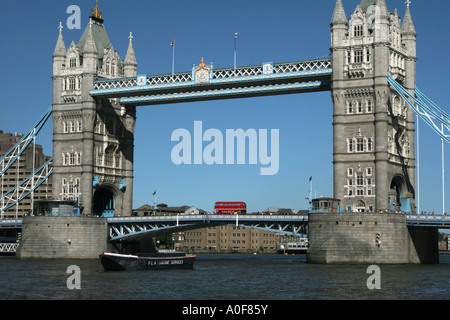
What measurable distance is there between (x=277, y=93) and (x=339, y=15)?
549 inches

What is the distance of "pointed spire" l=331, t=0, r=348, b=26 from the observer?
106 metres

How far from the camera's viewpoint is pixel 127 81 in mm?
122625

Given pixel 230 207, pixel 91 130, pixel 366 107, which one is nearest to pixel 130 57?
pixel 91 130

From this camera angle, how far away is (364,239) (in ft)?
316

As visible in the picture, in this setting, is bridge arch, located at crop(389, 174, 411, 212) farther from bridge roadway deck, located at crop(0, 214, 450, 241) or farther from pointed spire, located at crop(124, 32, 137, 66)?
pointed spire, located at crop(124, 32, 137, 66)

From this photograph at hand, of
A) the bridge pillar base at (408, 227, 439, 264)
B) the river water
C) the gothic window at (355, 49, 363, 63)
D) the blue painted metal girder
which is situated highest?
the gothic window at (355, 49, 363, 63)

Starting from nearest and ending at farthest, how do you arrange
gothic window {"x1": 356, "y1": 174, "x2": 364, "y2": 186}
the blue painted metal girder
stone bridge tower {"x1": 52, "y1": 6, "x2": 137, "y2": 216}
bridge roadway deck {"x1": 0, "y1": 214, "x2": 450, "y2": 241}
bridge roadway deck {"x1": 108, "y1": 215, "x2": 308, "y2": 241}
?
gothic window {"x1": 356, "y1": 174, "x2": 364, "y2": 186}, bridge roadway deck {"x1": 0, "y1": 214, "x2": 450, "y2": 241}, bridge roadway deck {"x1": 108, "y1": 215, "x2": 308, "y2": 241}, the blue painted metal girder, stone bridge tower {"x1": 52, "y1": 6, "x2": 137, "y2": 216}

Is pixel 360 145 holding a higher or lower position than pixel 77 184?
higher

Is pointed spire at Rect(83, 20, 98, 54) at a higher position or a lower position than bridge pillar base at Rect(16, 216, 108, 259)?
higher

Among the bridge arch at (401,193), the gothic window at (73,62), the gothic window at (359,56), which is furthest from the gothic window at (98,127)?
the bridge arch at (401,193)

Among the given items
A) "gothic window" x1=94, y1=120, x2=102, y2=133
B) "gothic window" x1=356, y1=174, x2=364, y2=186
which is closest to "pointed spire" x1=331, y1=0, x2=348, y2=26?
"gothic window" x1=356, y1=174, x2=364, y2=186

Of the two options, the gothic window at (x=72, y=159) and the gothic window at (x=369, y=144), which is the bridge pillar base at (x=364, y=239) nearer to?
the gothic window at (x=369, y=144)

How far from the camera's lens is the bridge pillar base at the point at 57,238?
11462 cm

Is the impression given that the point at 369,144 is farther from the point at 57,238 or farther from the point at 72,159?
the point at 72,159
